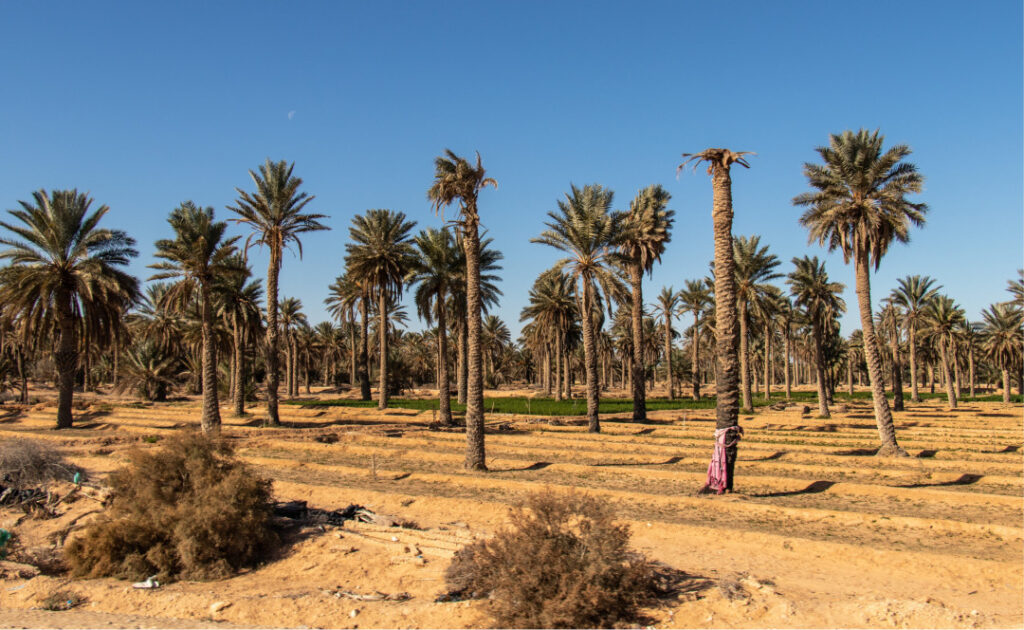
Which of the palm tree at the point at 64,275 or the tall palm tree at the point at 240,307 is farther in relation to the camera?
the tall palm tree at the point at 240,307

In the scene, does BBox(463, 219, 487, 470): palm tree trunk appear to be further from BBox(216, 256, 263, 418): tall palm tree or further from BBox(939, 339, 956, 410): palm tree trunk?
BBox(939, 339, 956, 410): palm tree trunk

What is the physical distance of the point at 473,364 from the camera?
19062mm

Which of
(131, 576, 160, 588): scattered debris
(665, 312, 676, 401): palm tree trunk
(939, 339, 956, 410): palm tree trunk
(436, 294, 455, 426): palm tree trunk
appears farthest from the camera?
(665, 312, 676, 401): palm tree trunk

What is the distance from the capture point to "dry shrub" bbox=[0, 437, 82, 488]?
15.3 m

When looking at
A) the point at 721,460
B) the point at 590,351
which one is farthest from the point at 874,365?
the point at 590,351

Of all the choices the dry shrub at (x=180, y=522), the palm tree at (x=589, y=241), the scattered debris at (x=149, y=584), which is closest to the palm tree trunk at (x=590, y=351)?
the palm tree at (x=589, y=241)

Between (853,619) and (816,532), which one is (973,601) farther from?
(816,532)

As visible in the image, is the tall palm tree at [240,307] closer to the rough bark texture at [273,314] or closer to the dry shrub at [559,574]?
the rough bark texture at [273,314]

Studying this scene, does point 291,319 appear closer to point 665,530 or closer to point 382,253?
point 382,253

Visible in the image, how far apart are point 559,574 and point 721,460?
785 centimetres

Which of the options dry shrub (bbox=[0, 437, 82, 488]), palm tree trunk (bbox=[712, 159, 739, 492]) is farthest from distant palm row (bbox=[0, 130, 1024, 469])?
dry shrub (bbox=[0, 437, 82, 488])

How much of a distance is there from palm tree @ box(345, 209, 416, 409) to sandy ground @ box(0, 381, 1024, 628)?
574 inches

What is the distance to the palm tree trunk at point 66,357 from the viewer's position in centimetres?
2747

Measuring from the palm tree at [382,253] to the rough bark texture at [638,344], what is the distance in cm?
1309
